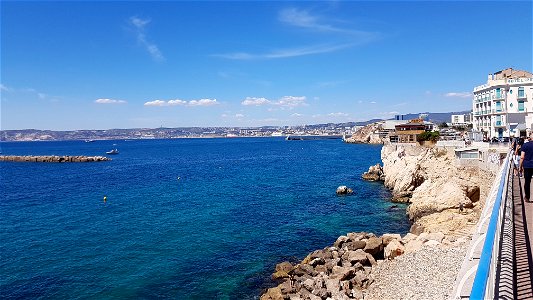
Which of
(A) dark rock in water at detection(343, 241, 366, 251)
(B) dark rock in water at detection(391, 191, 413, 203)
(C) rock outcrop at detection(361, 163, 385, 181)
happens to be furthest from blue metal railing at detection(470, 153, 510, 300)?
(C) rock outcrop at detection(361, 163, 385, 181)

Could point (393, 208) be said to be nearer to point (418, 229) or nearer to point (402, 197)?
point (402, 197)

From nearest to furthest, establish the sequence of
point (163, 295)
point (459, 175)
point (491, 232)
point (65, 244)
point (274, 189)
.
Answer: point (491, 232) → point (163, 295) → point (65, 244) → point (459, 175) → point (274, 189)

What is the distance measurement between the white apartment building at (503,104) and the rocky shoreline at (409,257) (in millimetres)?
21105

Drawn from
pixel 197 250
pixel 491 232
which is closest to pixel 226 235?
pixel 197 250

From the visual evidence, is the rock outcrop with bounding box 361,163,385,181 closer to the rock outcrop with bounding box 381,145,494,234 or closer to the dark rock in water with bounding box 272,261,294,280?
the rock outcrop with bounding box 381,145,494,234

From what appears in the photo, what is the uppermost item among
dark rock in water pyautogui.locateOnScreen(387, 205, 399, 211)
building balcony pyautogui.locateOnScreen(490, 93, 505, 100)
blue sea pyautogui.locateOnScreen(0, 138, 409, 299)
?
building balcony pyautogui.locateOnScreen(490, 93, 505, 100)

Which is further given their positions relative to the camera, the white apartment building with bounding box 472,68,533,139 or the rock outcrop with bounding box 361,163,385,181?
the rock outcrop with bounding box 361,163,385,181

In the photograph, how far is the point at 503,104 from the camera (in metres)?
51.6

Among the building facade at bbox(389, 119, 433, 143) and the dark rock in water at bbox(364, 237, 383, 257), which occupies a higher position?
the building facade at bbox(389, 119, 433, 143)

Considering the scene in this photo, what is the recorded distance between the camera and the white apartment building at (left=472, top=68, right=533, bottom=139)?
48.8 m

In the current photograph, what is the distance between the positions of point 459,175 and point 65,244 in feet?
105

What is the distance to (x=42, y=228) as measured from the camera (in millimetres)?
31594

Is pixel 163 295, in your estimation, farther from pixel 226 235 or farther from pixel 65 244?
pixel 65 244

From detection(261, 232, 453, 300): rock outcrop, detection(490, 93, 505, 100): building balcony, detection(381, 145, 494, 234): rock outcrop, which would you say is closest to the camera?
detection(261, 232, 453, 300): rock outcrop
